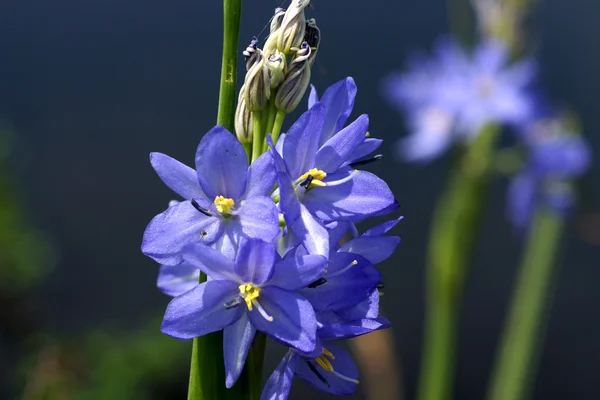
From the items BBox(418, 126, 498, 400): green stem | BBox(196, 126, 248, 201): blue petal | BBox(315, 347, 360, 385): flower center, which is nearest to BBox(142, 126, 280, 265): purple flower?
BBox(196, 126, 248, 201): blue petal

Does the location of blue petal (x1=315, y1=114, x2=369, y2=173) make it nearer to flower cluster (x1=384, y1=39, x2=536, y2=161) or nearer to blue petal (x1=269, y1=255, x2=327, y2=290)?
blue petal (x1=269, y1=255, x2=327, y2=290)

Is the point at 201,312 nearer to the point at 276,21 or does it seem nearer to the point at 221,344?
the point at 221,344

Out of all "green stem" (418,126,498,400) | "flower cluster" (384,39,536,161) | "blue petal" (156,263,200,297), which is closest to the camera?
"blue petal" (156,263,200,297)

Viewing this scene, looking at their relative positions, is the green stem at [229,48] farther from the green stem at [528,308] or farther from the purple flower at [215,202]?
the green stem at [528,308]

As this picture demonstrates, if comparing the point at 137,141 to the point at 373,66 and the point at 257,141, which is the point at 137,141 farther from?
the point at 257,141

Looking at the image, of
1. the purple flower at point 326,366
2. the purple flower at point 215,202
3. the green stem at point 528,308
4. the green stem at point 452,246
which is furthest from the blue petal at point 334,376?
the green stem at point 528,308

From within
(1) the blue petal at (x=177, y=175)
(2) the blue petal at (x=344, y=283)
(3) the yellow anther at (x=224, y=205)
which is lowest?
(2) the blue petal at (x=344, y=283)
